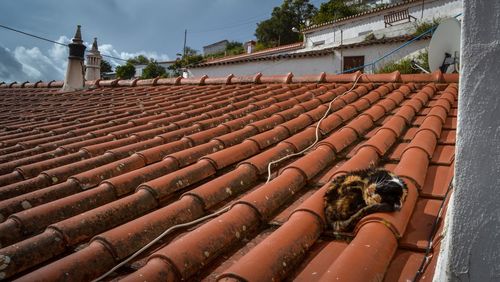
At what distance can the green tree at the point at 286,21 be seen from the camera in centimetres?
4362

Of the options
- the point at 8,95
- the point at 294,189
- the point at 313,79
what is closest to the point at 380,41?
the point at 313,79

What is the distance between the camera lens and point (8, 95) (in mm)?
8375

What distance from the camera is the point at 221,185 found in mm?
2520

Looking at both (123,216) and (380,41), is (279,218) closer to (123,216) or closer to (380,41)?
(123,216)

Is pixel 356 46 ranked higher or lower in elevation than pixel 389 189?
higher

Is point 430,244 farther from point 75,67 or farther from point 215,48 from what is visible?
point 215,48

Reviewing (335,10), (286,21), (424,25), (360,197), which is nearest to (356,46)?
(424,25)

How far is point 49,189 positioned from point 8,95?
7.27 metres

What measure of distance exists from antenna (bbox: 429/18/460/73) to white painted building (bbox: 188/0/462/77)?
11.7 metres

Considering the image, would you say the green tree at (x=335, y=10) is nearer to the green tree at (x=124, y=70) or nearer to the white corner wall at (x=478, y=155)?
the green tree at (x=124, y=70)

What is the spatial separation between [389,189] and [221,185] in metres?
1.12

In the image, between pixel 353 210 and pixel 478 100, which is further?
pixel 353 210

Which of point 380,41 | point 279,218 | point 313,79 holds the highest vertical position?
point 380,41

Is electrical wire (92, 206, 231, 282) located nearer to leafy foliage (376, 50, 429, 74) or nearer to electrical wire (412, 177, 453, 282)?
electrical wire (412, 177, 453, 282)
